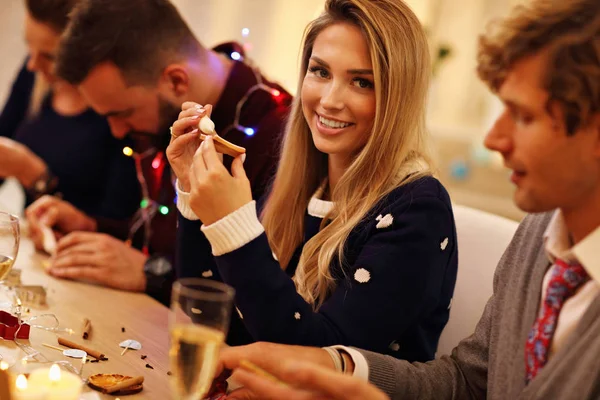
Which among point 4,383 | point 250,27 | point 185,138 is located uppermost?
point 250,27

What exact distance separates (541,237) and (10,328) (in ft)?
3.23

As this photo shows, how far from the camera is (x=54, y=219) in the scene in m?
2.29

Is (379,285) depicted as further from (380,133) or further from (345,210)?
(380,133)

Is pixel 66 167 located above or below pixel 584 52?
below

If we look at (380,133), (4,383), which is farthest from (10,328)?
(380,133)

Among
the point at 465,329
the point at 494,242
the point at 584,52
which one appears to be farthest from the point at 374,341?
the point at 584,52

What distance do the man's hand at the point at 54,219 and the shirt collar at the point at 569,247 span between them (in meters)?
1.55

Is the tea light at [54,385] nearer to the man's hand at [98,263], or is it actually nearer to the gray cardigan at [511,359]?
the gray cardigan at [511,359]

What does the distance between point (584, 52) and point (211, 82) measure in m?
1.41

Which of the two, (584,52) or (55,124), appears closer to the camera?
(584,52)

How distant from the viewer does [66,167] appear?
2891 mm

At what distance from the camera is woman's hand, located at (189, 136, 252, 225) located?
4.14ft

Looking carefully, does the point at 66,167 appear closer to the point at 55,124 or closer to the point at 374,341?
the point at 55,124

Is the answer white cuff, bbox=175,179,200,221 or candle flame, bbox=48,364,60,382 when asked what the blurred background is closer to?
white cuff, bbox=175,179,200,221
